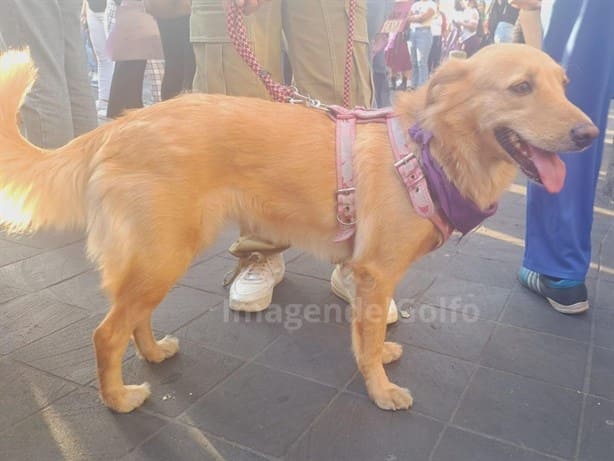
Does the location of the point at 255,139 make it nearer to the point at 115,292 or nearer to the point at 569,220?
the point at 115,292

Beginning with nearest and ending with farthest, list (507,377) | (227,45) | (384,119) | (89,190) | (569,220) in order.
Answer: (89,190), (384,119), (507,377), (227,45), (569,220)

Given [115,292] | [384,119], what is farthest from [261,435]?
[384,119]

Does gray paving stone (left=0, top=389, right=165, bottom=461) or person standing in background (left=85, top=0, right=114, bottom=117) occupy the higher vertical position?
person standing in background (left=85, top=0, right=114, bottom=117)

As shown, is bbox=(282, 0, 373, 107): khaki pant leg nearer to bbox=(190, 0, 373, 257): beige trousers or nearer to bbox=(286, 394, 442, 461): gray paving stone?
bbox=(190, 0, 373, 257): beige trousers

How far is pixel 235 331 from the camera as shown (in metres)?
2.76

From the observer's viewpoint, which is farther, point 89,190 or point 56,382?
point 56,382

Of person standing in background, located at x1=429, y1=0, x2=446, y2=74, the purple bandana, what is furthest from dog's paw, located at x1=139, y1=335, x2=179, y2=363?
person standing in background, located at x1=429, y1=0, x2=446, y2=74

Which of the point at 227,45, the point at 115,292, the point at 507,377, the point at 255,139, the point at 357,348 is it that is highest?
the point at 227,45

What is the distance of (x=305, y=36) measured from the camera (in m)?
2.74

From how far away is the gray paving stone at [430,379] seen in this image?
2219mm

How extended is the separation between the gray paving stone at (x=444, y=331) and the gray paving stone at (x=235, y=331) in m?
0.66

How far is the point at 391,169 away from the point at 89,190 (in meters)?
1.19

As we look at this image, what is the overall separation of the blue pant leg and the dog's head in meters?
0.90

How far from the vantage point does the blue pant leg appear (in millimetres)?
2754
